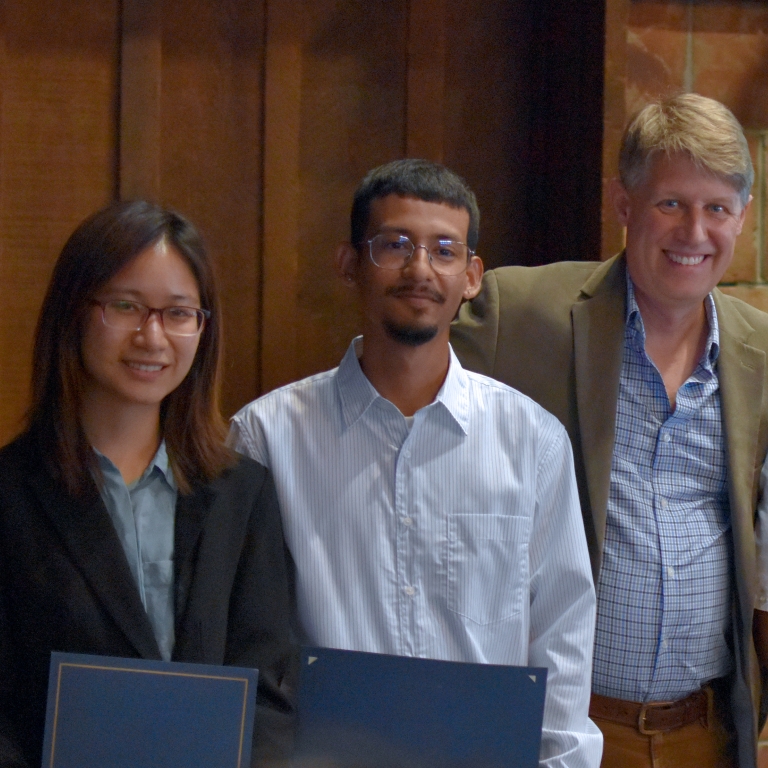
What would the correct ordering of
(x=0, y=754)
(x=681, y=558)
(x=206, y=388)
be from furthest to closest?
(x=681, y=558) → (x=206, y=388) → (x=0, y=754)

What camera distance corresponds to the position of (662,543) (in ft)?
6.12

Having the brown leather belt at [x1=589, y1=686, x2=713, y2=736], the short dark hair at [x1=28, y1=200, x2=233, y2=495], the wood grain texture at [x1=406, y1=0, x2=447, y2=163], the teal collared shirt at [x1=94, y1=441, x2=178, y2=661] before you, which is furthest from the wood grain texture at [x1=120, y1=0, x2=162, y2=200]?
the brown leather belt at [x1=589, y1=686, x2=713, y2=736]

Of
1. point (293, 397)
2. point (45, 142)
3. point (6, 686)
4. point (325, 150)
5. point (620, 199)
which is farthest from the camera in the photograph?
point (325, 150)

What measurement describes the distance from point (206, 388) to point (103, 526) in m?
0.30

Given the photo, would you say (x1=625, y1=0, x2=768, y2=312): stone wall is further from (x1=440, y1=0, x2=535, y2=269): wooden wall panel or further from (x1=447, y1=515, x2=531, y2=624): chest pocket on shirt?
(x1=447, y1=515, x2=531, y2=624): chest pocket on shirt

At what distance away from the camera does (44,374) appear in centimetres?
147

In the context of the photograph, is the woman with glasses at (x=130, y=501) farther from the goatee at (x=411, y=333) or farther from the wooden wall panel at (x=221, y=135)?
the wooden wall panel at (x=221, y=135)

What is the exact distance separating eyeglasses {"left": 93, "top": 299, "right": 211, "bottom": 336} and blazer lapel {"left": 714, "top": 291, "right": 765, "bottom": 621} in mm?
1043

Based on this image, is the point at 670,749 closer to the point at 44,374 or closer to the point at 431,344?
the point at 431,344

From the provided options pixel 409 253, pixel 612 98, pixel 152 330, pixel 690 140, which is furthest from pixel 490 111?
pixel 152 330

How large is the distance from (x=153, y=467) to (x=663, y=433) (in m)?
0.96

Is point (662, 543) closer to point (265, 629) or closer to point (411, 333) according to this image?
point (411, 333)

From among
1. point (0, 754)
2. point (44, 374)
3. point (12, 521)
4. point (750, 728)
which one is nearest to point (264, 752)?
point (0, 754)

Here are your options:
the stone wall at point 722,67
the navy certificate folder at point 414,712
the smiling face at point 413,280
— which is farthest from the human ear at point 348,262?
the stone wall at point 722,67
